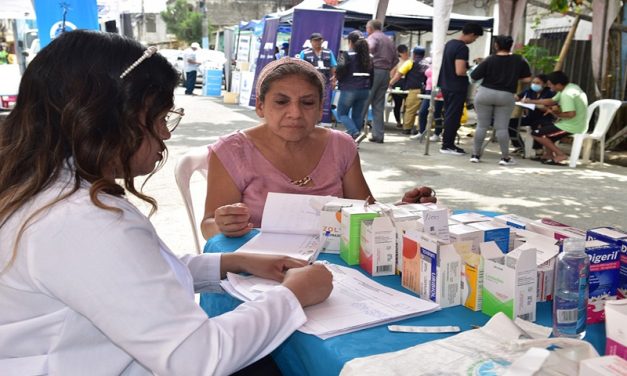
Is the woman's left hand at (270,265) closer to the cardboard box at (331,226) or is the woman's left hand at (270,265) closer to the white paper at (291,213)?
the cardboard box at (331,226)

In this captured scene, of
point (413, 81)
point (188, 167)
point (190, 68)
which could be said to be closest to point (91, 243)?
point (188, 167)

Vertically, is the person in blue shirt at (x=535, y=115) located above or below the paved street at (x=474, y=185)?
above

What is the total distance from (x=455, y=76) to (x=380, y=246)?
22.6 ft

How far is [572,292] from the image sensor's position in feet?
3.84

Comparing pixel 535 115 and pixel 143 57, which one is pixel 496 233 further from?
pixel 535 115

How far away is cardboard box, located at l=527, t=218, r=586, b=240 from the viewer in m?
1.49

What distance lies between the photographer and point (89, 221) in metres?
0.98

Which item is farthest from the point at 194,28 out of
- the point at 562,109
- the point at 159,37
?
the point at 562,109

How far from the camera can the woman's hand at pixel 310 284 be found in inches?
50.4

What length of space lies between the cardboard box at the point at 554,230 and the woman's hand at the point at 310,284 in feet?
2.08

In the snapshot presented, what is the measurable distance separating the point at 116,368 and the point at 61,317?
15 centimetres

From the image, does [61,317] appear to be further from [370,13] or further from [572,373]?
[370,13]

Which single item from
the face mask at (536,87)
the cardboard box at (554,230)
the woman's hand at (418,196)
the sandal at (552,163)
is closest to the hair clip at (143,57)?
the cardboard box at (554,230)

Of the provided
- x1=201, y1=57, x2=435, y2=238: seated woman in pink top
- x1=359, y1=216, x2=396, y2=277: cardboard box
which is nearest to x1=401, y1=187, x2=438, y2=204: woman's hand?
x1=201, y1=57, x2=435, y2=238: seated woman in pink top
